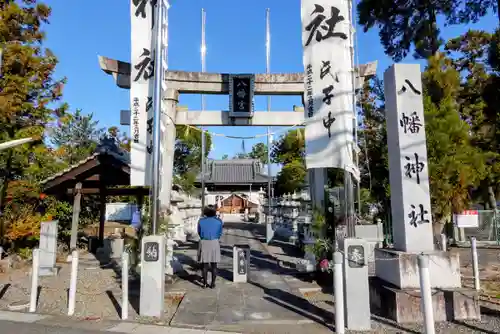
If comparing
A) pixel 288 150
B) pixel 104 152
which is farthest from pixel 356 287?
pixel 288 150

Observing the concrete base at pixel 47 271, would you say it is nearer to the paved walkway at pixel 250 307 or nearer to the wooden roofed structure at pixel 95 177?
the wooden roofed structure at pixel 95 177

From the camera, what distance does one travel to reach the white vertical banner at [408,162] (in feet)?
19.0

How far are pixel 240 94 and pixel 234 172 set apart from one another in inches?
1243

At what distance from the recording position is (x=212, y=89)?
34.5 feet

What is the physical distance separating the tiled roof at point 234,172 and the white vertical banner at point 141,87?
101 ft

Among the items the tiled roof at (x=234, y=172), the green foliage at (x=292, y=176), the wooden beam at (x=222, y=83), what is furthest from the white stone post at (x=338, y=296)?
the tiled roof at (x=234, y=172)

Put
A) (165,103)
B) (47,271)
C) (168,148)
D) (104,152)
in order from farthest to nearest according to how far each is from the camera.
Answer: (104,152) → (165,103) → (168,148) → (47,271)

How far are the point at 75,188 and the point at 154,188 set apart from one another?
18.0ft

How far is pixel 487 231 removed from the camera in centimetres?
1566

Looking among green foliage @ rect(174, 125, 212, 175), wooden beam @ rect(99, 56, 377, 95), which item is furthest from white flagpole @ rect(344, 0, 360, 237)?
green foliage @ rect(174, 125, 212, 175)

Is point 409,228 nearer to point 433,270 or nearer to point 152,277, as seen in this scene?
point 433,270

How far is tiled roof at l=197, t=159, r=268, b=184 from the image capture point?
3978 cm

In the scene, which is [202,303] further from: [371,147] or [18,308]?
[371,147]

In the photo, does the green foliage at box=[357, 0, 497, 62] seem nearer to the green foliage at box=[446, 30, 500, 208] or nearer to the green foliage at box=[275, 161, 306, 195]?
the green foliage at box=[446, 30, 500, 208]
